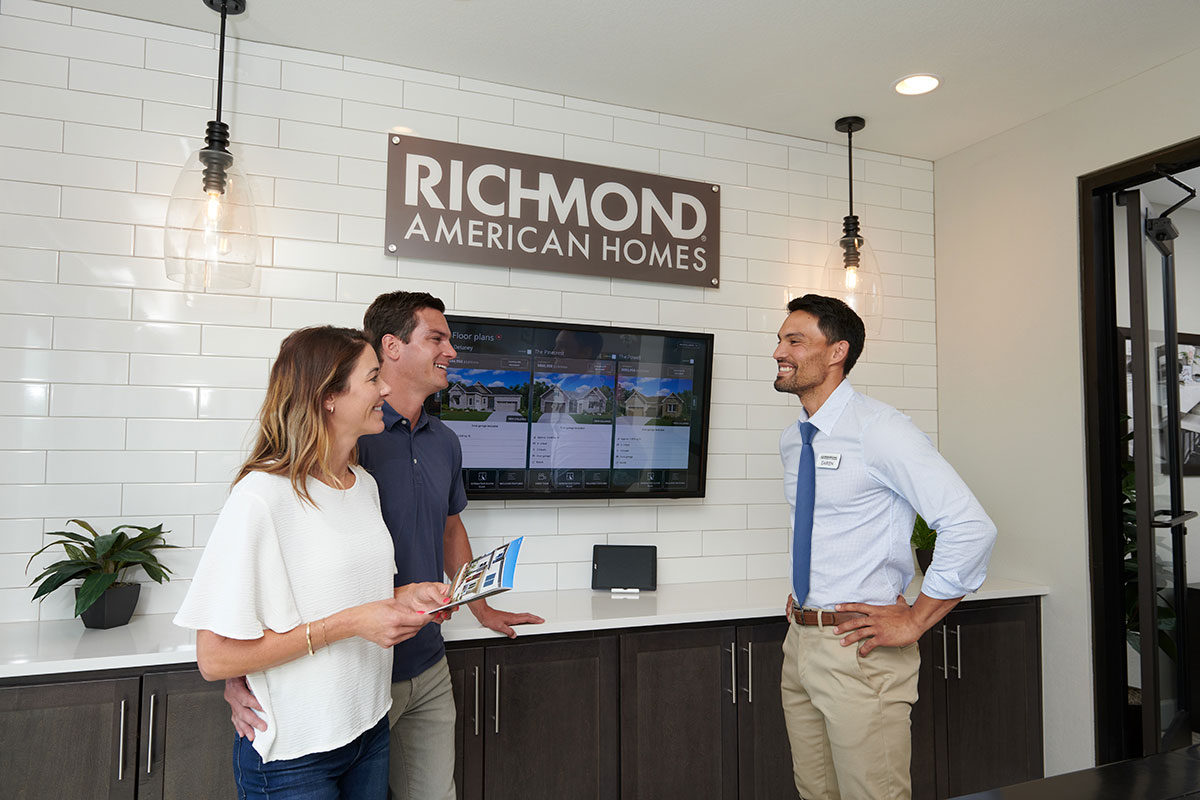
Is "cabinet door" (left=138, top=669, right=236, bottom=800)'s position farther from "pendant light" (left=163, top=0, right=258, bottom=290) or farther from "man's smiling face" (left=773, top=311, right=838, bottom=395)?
"man's smiling face" (left=773, top=311, right=838, bottom=395)

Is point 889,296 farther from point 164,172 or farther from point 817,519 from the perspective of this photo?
point 164,172

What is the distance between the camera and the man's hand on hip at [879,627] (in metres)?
1.99

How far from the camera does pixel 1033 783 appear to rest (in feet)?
3.80

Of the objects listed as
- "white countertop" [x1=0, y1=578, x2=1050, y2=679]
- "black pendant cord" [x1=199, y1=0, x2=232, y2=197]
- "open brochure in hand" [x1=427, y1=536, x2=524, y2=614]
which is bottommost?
"white countertop" [x1=0, y1=578, x2=1050, y2=679]

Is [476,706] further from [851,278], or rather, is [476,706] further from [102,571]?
[851,278]

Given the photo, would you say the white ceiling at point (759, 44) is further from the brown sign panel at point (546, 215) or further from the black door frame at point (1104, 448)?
the black door frame at point (1104, 448)

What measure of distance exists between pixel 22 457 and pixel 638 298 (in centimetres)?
209

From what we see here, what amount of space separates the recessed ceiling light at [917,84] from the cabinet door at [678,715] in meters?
2.06

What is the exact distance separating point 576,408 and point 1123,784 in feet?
6.70

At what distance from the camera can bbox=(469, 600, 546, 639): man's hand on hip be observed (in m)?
2.31

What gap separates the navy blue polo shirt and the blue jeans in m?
0.26

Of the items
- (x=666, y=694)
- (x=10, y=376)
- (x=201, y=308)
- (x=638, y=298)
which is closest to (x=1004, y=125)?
(x=638, y=298)

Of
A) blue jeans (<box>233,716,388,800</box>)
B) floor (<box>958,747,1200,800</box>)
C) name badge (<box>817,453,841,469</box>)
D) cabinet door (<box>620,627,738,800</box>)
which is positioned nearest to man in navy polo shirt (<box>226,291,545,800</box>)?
blue jeans (<box>233,716,388,800</box>)

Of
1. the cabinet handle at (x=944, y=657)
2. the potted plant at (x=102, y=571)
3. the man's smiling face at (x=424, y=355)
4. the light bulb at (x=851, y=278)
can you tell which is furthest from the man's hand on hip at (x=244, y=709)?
the light bulb at (x=851, y=278)
